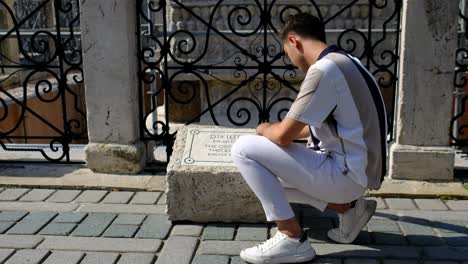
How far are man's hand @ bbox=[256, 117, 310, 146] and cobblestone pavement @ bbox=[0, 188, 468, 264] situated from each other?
833mm

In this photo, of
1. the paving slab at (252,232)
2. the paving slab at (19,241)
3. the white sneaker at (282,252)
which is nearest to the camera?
the white sneaker at (282,252)

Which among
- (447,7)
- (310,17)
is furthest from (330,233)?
(447,7)

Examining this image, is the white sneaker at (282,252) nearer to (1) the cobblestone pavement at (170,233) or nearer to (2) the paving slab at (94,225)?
(1) the cobblestone pavement at (170,233)

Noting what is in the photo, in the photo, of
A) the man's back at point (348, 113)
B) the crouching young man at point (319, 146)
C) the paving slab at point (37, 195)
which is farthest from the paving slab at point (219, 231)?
the paving slab at point (37, 195)

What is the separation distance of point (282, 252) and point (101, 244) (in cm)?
129

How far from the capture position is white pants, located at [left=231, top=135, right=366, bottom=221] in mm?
3408

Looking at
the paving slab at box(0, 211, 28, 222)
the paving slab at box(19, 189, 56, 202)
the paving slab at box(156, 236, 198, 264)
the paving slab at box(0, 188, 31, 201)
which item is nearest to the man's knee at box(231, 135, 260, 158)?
the paving slab at box(156, 236, 198, 264)

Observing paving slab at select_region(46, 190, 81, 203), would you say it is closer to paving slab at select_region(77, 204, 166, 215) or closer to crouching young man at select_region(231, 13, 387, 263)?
paving slab at select_region(77, 204, 166, 215)

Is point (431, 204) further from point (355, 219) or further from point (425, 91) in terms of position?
point (355, 219)

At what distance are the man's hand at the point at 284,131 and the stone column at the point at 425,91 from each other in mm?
1800

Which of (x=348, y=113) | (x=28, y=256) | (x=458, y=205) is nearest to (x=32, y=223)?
(x=28, y=256)

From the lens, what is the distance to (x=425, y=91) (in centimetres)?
476

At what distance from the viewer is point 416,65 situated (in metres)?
4.72

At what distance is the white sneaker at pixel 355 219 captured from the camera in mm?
3736
